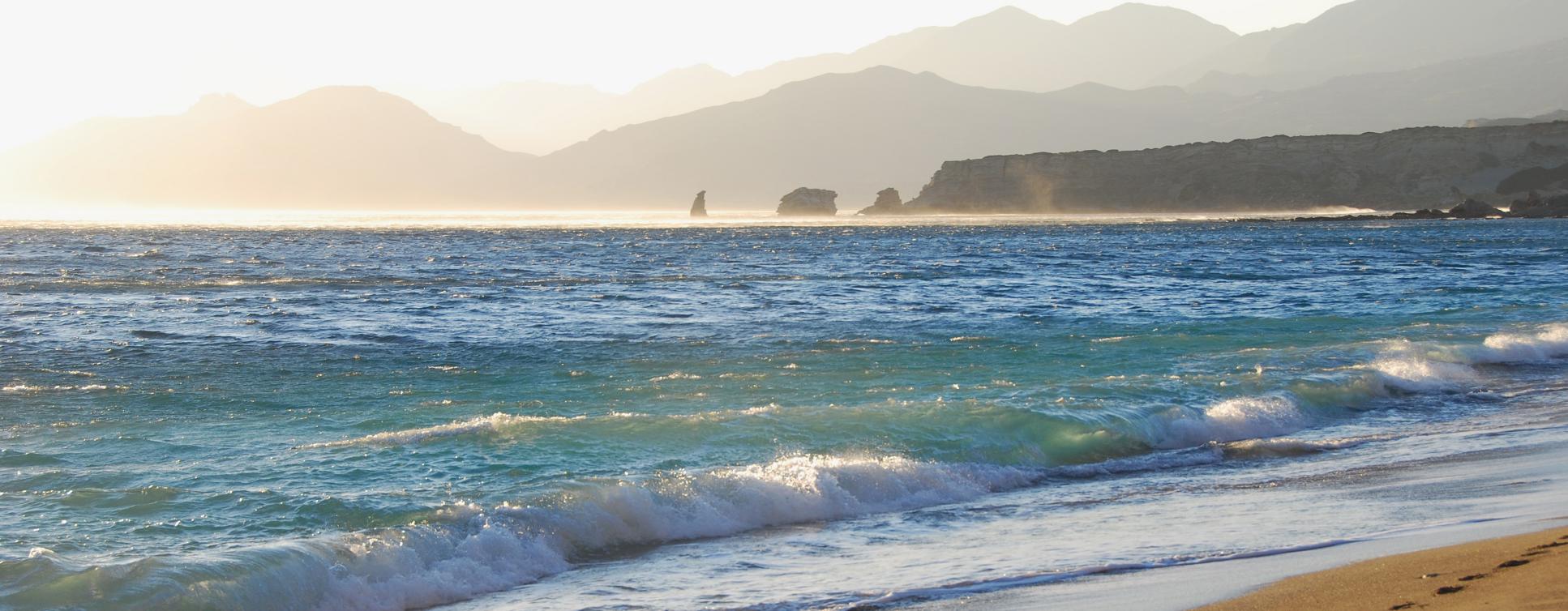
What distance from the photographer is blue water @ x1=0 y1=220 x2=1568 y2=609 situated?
9.02m

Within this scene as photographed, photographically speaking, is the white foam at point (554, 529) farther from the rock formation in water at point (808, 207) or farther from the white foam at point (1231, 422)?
the rock formation in water at point (808, 207)

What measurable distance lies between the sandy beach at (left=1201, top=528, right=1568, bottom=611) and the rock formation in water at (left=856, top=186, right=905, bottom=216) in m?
183

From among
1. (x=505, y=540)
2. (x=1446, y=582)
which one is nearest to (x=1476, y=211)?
(x=1446, y=582)

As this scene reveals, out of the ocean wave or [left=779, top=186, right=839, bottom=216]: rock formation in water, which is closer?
the ocean wave

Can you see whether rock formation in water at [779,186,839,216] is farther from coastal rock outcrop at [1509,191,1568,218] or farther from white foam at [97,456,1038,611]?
white foam at [97,456,1038,611]

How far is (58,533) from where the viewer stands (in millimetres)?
9422

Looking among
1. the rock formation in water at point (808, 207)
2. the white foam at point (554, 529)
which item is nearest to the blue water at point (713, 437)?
the white foam at point (554, 529)

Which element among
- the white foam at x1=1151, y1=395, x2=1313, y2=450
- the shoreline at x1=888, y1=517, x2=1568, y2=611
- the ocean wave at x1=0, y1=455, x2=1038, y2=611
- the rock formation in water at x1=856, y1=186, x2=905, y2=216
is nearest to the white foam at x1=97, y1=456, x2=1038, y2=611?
the ocean wave at x1=0, y1=455, x2=1038, y2=611

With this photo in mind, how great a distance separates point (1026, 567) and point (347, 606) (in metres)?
4.83

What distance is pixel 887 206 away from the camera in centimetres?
19575

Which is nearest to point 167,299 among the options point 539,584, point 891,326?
point 891,326

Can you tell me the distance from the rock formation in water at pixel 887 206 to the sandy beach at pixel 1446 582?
18267 cm

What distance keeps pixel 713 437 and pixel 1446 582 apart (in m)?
A: 7.92

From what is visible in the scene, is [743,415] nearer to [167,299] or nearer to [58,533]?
[58,533]
